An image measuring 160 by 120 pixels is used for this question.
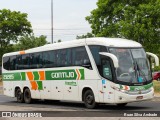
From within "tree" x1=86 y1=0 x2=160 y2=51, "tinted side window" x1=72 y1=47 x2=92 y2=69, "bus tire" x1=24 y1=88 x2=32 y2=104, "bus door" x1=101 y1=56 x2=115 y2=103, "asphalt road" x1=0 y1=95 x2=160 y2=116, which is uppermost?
"tree" x1=86 y1=0 x2=160 y2=51

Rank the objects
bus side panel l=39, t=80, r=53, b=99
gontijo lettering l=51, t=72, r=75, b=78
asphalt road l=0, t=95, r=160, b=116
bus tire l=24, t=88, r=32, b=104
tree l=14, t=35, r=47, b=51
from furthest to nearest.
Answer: tree l=14, t=35, r=47, b=51
bus tire l=24, t=88, r=32, b=104
bus side panel l=39, t=80, r=53, b=99
gontijo lettering l=51, t=72, r=75, b=78
asphalt road l=0, t=95, r=160, b=116

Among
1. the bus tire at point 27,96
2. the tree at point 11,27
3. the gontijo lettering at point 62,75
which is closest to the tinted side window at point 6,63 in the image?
the bus tire at point 27,96

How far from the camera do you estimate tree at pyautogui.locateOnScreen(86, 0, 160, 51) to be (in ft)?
109

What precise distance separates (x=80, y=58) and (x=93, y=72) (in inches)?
47.0

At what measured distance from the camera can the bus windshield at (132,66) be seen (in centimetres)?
1898

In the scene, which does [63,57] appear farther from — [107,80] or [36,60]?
[107,80]

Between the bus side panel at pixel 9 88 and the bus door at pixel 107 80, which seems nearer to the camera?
the bus door at pixel 107 80

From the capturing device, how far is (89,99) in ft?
66.6

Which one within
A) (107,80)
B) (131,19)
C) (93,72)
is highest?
(131,19)

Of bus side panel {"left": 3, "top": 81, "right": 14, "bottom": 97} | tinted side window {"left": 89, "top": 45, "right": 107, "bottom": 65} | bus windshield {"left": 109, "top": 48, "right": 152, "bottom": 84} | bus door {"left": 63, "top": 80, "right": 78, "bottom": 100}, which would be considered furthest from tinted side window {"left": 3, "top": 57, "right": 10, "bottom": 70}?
bus windshield {"left": 109, "top": 48, "right": 152, "bottom": 84}

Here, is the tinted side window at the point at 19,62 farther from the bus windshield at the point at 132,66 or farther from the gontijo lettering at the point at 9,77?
the bus windshield at the point at 132,66

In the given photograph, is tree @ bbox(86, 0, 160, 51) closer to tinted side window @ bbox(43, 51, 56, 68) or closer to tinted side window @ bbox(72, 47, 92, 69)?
tinted side window @ bbox(43, 51, 56, 68)

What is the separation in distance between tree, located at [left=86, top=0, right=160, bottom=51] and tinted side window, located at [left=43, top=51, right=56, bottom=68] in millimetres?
10326

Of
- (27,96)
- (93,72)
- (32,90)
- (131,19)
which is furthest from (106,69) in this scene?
(131,19)
